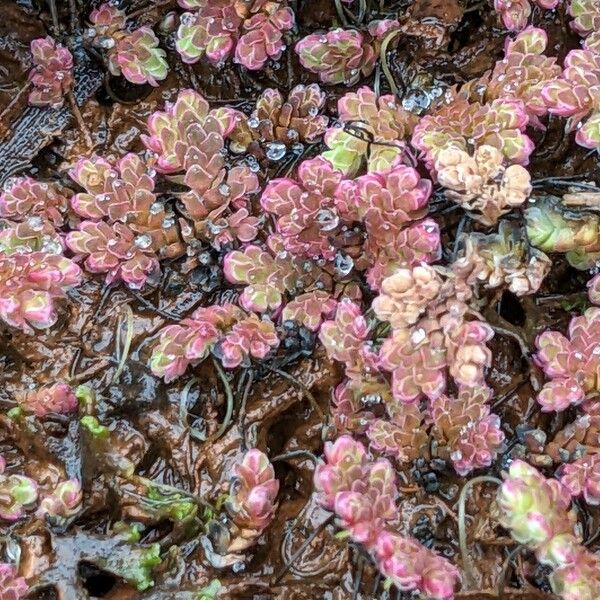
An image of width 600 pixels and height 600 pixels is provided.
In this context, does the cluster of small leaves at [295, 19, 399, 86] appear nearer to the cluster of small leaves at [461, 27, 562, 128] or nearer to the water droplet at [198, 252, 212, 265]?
the cluster of small leaves at [461, 27, 562, 128]

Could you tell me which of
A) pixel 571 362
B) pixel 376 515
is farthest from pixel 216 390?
pixel 571 362

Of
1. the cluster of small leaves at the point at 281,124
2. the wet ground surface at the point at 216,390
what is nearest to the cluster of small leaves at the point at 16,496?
the wet ground surface at the point at 216,390

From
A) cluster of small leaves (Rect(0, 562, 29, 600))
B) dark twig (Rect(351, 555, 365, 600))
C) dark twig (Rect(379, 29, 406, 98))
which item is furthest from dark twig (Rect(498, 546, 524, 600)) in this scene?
dark twig (Rect(379, 29, 406, 98))

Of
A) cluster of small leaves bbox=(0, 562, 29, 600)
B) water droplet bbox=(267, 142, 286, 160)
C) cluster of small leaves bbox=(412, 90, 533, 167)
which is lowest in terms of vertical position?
cluster of small leaves bbox=(0, 562, 29, 600)

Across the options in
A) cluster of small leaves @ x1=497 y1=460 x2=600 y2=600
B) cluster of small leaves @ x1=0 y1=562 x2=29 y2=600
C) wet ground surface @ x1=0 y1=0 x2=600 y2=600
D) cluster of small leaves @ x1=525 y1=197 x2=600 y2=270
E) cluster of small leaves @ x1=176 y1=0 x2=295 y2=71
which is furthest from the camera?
cluster of small leaves @ x1=176 y1=0 x2=295 y2=71

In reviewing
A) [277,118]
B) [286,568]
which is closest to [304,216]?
[277,118]

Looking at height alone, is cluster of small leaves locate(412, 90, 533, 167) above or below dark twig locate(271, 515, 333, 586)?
above

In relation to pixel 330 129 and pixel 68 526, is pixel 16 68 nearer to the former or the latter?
pixel 330 129

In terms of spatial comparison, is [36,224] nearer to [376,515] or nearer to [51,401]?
[51,401]
